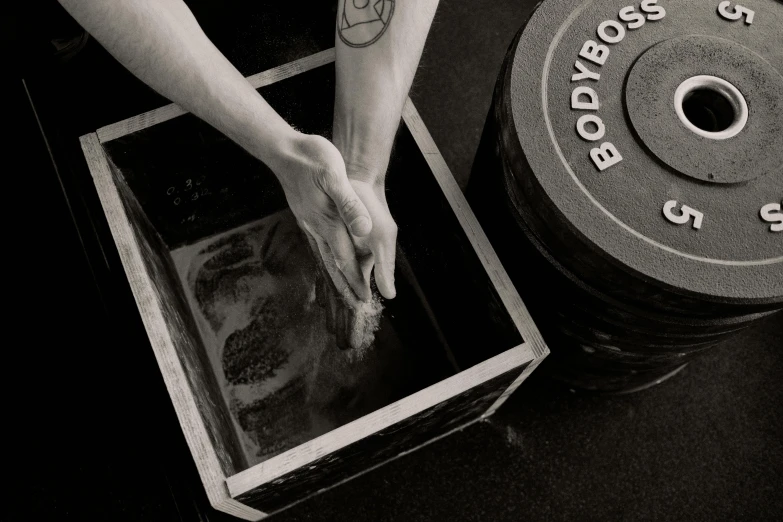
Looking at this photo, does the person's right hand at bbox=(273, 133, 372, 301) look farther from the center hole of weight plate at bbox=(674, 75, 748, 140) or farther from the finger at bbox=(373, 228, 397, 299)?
the center hole of weight plate at bbox=(674, 75, 748, 140)

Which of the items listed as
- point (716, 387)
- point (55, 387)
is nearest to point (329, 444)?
point (55, 387)

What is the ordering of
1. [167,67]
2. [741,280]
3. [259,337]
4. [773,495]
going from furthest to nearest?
1. [773,495]
2. [259,337]
3. [167,67]
4. [741,280]

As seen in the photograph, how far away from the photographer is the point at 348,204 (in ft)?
2.97

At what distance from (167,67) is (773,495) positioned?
1546 millimetres

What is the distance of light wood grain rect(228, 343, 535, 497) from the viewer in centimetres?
85

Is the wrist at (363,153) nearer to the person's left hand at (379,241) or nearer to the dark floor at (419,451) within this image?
the person's left hand at (379,241)

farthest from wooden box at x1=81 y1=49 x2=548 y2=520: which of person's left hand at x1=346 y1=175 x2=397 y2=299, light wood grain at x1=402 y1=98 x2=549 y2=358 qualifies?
person's left hand at x1=346 y1=175 x2=397 y2=299

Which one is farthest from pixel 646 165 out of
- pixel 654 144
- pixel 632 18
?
pixel 632 18

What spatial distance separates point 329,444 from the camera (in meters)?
0.88

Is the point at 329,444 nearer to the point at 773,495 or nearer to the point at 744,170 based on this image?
the point at 744,170

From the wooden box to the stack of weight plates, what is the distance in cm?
13

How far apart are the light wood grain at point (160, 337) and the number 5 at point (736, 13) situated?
107 cm

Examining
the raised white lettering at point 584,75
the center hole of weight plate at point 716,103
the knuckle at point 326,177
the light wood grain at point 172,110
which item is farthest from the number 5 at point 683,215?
the light wood grain at point 172,110

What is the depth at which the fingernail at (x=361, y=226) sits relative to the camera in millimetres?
907
